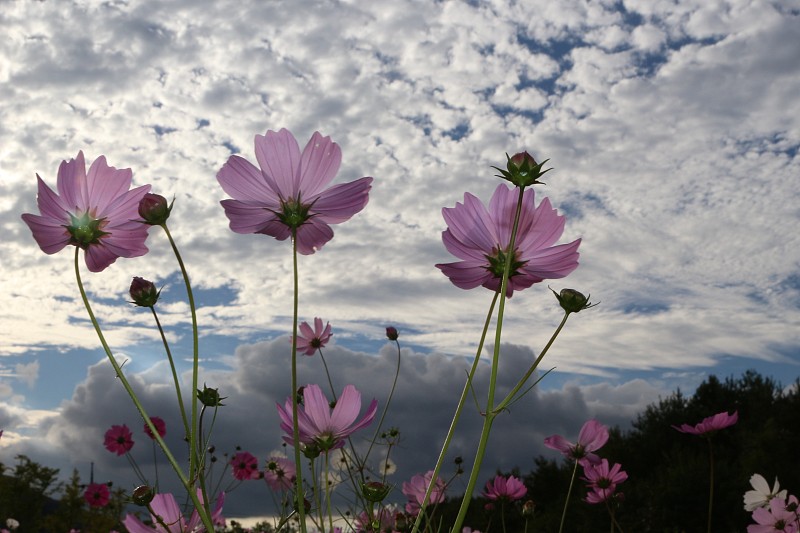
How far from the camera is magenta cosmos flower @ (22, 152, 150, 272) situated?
113 cm

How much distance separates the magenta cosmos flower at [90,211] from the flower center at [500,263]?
0.53 metres

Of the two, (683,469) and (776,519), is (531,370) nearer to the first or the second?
(776,519)

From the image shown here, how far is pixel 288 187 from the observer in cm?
107

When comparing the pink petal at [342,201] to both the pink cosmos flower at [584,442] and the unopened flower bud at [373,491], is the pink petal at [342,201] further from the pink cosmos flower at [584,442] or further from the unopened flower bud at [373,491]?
the pink cosmos flower at [584,442]

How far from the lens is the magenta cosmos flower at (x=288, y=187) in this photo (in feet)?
3.48

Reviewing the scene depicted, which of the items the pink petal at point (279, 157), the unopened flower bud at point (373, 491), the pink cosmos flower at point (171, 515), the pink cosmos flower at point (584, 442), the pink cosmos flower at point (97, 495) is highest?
the pink petal at point (279, 157)

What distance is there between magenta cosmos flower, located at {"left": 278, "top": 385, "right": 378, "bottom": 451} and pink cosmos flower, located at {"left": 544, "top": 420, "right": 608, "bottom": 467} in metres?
1.27

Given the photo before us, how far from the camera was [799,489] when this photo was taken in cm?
687

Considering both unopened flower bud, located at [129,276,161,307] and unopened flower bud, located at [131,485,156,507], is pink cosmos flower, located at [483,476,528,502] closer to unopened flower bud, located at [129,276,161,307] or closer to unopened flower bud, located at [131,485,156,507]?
unopened flower bud, located at [131,485,156,507]

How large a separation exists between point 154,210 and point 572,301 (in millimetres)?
600

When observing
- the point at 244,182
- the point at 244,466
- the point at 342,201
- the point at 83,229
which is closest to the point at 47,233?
the point at 83,229

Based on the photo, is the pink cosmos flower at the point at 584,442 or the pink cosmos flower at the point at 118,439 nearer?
the pink cosmos flower at the point at 584,442

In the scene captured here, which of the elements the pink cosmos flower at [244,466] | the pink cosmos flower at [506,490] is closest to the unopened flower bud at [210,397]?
the pink cosmos flower at [506,490]

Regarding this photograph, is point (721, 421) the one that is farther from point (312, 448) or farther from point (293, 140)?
point (293, 140)
